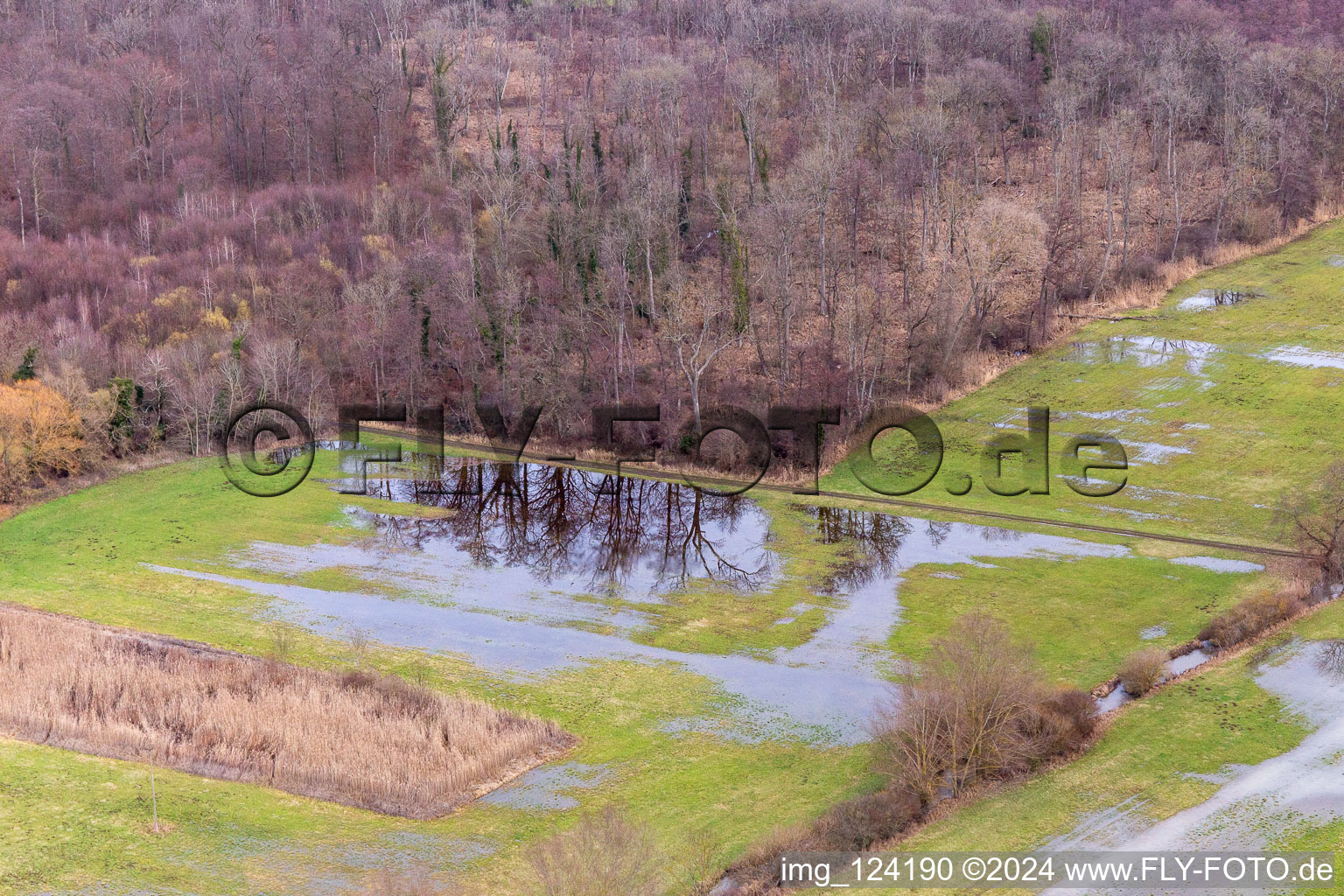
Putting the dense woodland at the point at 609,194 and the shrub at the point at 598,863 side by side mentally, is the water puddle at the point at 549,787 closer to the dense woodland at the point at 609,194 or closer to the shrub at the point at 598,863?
the shrub at the point at 598,863

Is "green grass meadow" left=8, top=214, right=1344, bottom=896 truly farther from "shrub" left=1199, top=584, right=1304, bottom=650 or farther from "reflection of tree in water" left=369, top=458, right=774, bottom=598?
"reflection of tree in water" left=369, top=458, right=774, bottom=598

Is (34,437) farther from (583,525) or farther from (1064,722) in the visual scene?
(1064,722)

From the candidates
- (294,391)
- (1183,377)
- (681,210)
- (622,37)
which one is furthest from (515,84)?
(1183,377)

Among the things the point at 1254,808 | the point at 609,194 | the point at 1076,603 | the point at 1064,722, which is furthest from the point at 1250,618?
the point at 609,194

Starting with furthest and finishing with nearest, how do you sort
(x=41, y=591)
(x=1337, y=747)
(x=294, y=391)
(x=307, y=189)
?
(x=307, y=189), (x=294, y=391), (x=41, y=591), (x=1337, y=747)

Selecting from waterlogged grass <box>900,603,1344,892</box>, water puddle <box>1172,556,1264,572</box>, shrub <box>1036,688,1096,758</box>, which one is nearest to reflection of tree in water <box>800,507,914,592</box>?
water puddle <box>1172,556,1264,572</box>

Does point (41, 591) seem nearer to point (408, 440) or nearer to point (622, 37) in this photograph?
point (408, 440)
